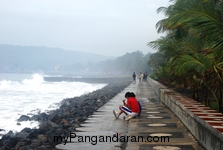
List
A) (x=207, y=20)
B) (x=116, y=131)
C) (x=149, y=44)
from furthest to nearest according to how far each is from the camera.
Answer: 1. (x=149, y=44)
2. (x=116, y=131)
3. (x=207, y=20)

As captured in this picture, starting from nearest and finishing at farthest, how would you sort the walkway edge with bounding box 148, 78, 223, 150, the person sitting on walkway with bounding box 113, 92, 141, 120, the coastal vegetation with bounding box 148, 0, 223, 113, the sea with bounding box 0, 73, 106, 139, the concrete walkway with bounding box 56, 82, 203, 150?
the walkway edge with bounding box 148, 78, 223, 150
the concrete walkway with bounding box 56, 82, 203, 150
the coastal vegetation with bounding box 148, 0, 223, 113
the person sitting on walkway with bounding box 113, 92, 141, 120
the sea with bounding box 0, 73, 106, 139

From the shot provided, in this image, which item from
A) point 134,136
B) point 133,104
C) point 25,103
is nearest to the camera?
point 134,136

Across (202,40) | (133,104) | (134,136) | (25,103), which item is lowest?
(25,103)

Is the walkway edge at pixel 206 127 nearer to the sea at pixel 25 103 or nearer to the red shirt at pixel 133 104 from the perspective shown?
the red shirt at pixel 133 104

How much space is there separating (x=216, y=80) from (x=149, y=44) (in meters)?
3.07

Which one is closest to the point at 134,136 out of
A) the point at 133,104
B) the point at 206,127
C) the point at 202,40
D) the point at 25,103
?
the point at 206,127

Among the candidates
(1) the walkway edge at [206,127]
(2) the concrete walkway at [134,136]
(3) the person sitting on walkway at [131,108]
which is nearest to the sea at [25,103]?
(3) the person sitting on walkway at [131,108]

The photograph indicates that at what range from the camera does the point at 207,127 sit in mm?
4703

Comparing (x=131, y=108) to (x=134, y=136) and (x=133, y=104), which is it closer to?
(x=133, y=104)

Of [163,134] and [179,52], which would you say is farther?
[179,52]

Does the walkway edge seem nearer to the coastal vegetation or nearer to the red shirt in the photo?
the coastal vegetation

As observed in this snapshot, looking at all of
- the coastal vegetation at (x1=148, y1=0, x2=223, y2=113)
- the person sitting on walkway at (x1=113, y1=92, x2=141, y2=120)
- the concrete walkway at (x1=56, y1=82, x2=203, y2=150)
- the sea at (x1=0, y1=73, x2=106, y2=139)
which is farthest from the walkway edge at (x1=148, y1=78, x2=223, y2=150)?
the sea at (x1=0, y1=73, x2=106, y2=139)

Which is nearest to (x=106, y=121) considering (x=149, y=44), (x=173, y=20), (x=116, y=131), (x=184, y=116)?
(x=116, y=131)

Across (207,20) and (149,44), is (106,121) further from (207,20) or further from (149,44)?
(207,20)
